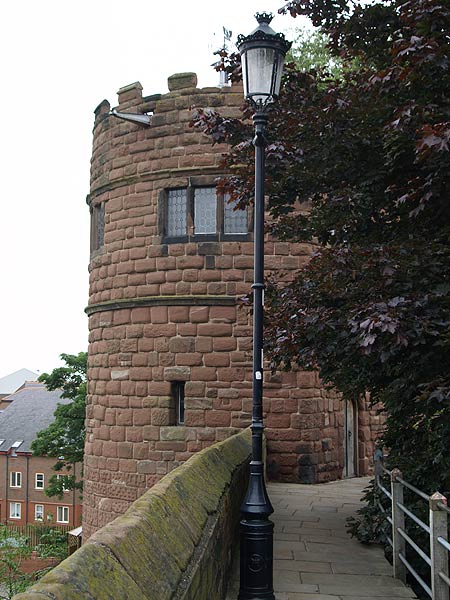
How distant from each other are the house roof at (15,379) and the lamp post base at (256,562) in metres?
92.1

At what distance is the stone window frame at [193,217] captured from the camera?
13.0 metres

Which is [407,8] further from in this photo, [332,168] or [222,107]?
[222,107]

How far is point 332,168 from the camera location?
7.48m

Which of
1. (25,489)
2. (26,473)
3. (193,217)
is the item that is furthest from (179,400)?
(26,473)

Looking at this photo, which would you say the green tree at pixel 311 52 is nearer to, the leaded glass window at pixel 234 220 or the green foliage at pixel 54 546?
the leaded glass window at pixel 234 220

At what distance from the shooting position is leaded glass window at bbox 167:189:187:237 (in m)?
13.4

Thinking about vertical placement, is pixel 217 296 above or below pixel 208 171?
below

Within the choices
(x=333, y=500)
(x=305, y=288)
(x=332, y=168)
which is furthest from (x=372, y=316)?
(x=333, y=500)

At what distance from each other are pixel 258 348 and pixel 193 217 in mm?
7412

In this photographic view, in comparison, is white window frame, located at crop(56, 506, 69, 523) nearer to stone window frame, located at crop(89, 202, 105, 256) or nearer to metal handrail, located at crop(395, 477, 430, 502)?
stone window frame, located at crop(89, 202, 105, 256)

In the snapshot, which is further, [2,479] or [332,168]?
[2,479]

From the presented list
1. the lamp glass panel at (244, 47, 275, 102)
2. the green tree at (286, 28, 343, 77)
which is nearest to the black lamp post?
the lamp glass panel at (244, 47, 275, 102)

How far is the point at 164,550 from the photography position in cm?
336

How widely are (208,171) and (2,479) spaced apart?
1843 inches
